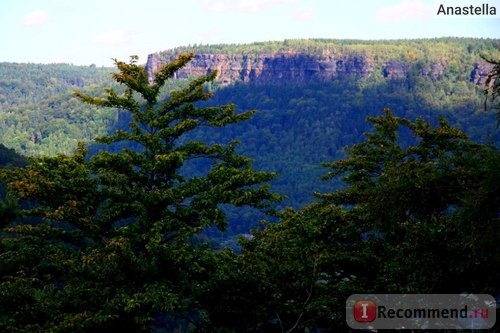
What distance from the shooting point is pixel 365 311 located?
17.0 m

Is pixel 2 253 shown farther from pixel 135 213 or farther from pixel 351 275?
pixel 351 275

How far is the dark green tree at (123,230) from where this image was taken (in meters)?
17.6

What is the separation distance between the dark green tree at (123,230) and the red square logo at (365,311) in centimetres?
416

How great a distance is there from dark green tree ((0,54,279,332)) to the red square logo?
4.16m

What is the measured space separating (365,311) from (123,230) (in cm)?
713

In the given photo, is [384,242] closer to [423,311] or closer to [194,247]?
[423,311]

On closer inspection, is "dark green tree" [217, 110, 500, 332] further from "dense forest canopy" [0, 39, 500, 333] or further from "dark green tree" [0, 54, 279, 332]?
"dark green tree" [0, 54, 279, 332]

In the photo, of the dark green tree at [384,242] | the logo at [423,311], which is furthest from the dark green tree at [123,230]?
the logo at [423,311]

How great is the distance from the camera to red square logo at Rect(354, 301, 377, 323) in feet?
55.2

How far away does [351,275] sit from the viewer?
70.0 feet

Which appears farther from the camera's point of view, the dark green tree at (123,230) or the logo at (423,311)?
the dark green tree at (123,230)

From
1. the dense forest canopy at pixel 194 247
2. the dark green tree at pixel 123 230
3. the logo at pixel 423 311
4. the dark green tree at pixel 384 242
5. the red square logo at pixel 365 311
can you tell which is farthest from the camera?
the dark green tree at pixel 123 230

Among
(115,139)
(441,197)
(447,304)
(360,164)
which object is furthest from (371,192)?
(360,164)

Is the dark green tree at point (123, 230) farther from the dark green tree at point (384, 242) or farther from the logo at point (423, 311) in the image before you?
the logo at point (423, 311)
